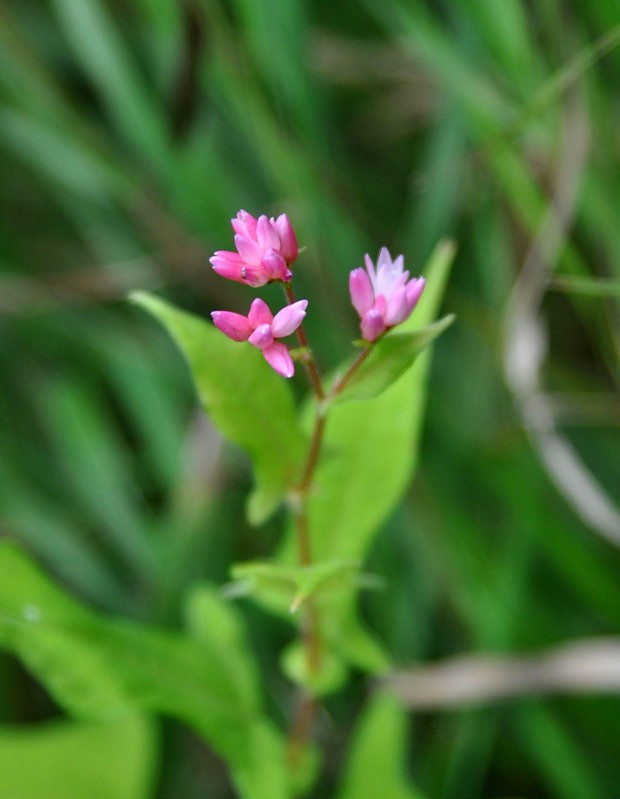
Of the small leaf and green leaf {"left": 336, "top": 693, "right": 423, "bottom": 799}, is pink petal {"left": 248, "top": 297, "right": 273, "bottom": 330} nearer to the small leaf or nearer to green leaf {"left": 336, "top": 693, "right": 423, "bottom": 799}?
the small leaf

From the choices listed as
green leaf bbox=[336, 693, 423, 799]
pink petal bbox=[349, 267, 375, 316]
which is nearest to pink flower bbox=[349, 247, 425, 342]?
pink petal bbox=[349, 267, 375, 316]

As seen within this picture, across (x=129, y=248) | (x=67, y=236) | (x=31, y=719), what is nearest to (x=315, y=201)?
(x=129, y=248)

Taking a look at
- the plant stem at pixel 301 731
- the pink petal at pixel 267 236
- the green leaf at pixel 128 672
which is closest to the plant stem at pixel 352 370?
the pink petal at pixel 267 236

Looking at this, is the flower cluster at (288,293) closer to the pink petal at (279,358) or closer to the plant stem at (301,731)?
the pink petal at (279,358)

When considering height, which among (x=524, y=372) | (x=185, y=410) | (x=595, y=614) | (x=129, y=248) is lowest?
(x=595, y=614)

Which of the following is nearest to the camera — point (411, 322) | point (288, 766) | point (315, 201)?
point (411, 322)

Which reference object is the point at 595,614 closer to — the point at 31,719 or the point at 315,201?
the point at 315,201
